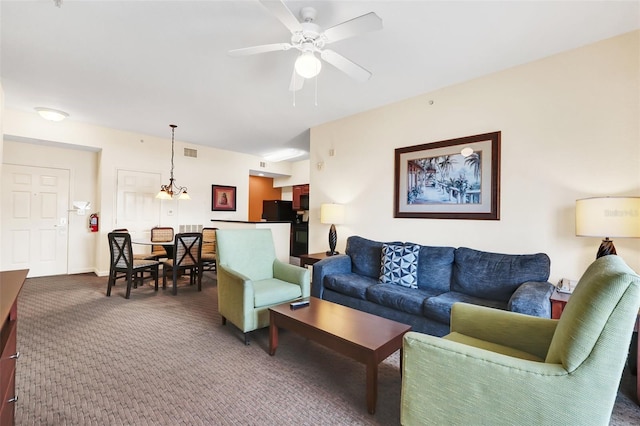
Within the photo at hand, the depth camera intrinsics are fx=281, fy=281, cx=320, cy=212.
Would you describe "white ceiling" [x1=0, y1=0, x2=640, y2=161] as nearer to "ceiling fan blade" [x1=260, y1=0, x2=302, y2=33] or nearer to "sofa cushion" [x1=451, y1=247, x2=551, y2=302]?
"ceiling fan blade" [x1=260, y1=0, x2=302, y2=33]

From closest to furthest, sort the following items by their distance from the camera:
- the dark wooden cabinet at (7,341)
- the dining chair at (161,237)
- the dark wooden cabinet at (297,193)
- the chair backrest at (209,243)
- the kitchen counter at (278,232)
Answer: the dark wooden cabinet at (7,341) < the chair backrest at (209,243) < the dining chair at (161,237) < the kitchen counter at (278,232) < the dark wooden cabinet at (297,193)

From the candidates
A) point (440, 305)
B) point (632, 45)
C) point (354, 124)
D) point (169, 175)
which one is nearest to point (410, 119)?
point (354, 124)

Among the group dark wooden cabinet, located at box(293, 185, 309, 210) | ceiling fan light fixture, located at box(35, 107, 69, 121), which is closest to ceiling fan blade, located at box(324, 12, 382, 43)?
ceiling fan light fixture, located at box(35, 107, 69, 121)

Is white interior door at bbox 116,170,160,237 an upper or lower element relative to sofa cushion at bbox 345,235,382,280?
upper

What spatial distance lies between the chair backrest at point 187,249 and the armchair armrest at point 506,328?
3778 mm

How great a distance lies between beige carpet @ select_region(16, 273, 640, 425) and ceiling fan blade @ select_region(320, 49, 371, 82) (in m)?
2.37

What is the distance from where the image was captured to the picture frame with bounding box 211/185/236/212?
6.47 meters

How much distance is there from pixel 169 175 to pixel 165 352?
14.1ft

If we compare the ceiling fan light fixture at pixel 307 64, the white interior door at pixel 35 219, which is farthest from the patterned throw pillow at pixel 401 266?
the white interior door at pixel 35 219

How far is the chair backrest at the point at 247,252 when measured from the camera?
118 inches

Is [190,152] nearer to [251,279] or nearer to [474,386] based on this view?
[251,279]

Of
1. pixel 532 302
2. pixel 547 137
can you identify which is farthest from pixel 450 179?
pixel 532 302

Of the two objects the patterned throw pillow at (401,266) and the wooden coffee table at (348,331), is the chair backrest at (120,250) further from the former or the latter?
the patterned throw pillow at (401,266)

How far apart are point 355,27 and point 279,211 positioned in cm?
615
